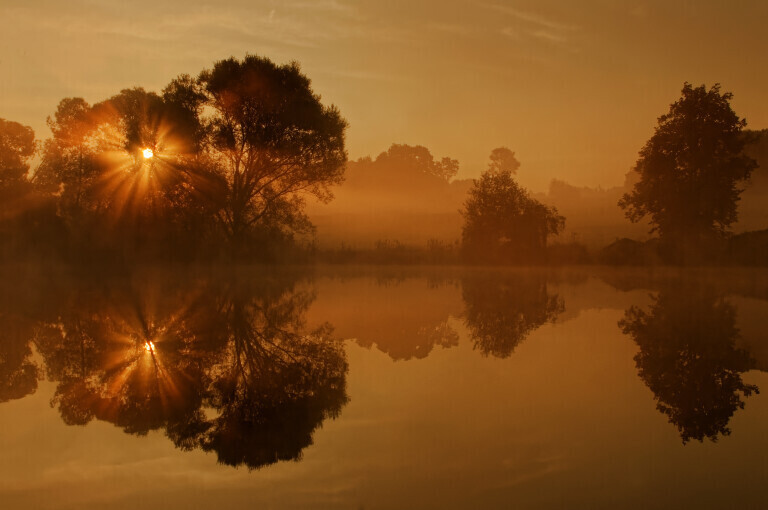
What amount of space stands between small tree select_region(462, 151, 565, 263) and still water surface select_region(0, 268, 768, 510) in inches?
1056

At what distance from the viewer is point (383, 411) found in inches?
286

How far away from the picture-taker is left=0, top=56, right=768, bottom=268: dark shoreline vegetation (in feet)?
126

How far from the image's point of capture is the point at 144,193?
40.1 m

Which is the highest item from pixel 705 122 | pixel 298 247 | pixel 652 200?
pixel 705 122

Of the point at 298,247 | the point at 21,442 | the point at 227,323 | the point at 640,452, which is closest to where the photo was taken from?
the point at 640,452

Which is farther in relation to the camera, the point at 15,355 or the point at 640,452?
the point at 15,355

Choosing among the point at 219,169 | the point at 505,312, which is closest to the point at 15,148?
the point at 219,169

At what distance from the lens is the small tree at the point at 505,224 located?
42656 millimetres

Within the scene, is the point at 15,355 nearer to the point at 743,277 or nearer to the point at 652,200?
the point at 743,277

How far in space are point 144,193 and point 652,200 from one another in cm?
3398

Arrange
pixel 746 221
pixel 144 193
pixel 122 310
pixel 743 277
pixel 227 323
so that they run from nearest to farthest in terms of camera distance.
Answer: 1. pixel 227 323
2. pixel 122 310
3. pixel 743 277
4. pixel 144 193
5. pixel 746 221

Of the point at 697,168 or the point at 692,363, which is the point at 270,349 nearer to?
the point at 692,363

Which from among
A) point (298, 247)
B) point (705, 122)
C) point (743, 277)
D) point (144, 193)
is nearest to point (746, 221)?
point (705, 122)

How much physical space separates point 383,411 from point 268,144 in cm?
3430
